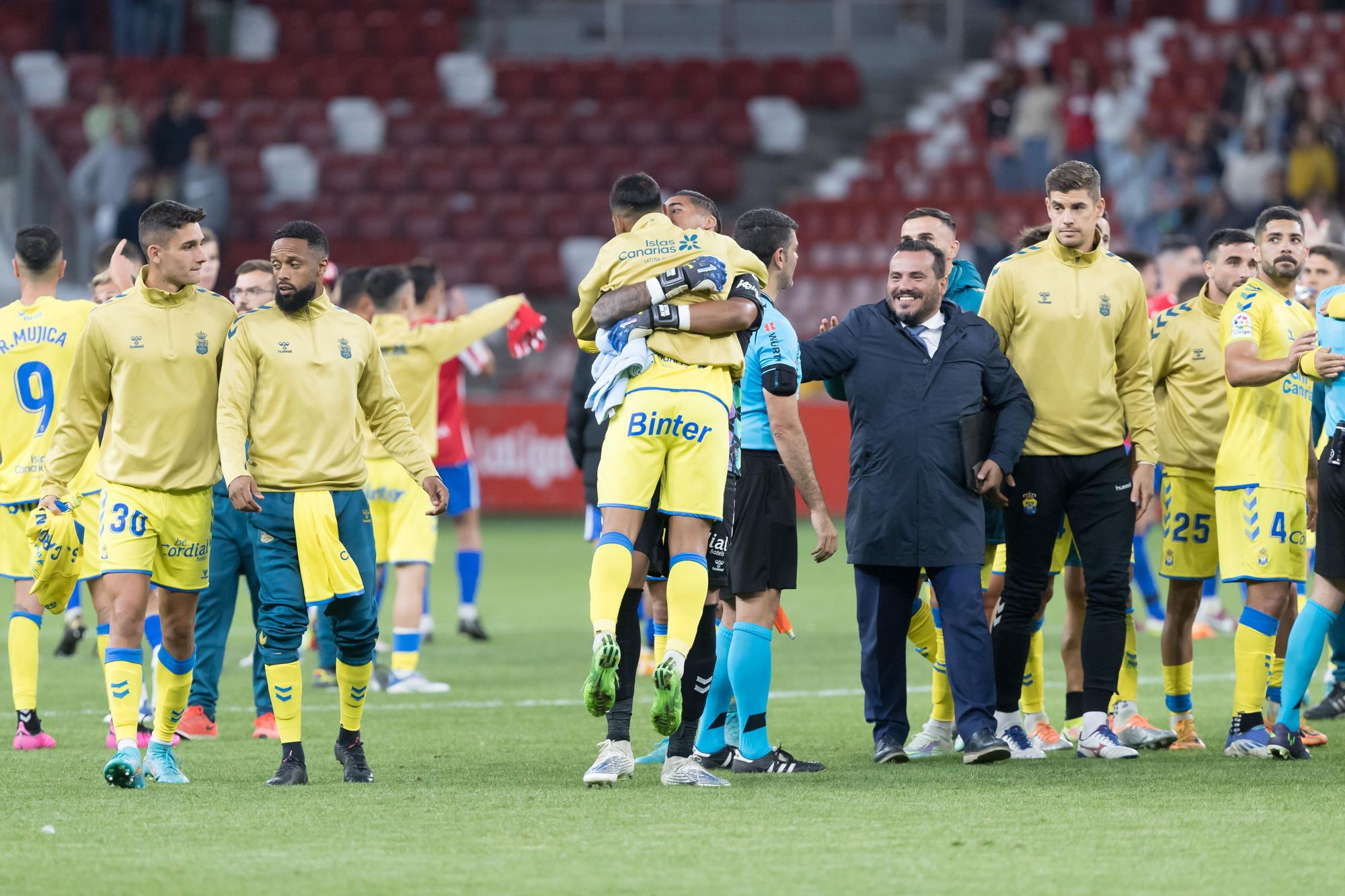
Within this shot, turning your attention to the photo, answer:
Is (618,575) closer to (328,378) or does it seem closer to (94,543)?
(328,378)

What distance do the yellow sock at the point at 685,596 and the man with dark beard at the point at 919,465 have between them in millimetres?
922

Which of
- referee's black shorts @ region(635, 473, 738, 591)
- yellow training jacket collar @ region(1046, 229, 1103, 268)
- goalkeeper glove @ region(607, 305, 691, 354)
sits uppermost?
yellow training jacket collar @ region(1046, 229, 1103, 268)

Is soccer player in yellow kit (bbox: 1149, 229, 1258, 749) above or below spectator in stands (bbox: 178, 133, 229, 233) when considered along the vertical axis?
below

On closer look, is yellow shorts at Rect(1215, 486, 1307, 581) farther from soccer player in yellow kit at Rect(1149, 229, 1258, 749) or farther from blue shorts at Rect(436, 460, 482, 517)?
blue shorts at Rect(436, 460, 482, 517)

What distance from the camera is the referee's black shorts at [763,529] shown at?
7.48 metres

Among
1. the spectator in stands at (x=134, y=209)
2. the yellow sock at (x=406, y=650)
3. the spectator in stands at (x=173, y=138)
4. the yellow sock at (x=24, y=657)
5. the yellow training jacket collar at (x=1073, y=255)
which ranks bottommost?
the yellow sock at (x=406, y=650)

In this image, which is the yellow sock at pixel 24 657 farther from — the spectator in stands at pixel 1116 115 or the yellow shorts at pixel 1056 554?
the spectator in stands at pixel 1116 115

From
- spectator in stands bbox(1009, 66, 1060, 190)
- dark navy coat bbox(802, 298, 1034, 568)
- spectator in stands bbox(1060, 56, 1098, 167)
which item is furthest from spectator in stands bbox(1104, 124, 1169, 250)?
dark navy coat bbox(802, 298, 1034, 568)

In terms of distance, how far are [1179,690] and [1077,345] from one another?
165cm

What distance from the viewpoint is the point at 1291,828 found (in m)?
6.05

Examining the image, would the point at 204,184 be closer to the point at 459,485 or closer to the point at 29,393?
the point at 459,485

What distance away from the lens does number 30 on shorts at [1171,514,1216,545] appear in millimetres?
8312

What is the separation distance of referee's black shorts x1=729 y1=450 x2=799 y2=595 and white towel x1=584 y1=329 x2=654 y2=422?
0.78 meters

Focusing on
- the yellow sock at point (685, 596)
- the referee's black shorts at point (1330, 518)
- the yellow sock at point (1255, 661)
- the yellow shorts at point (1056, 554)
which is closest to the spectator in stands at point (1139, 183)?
the yellow shorts at point (1056, 554)
